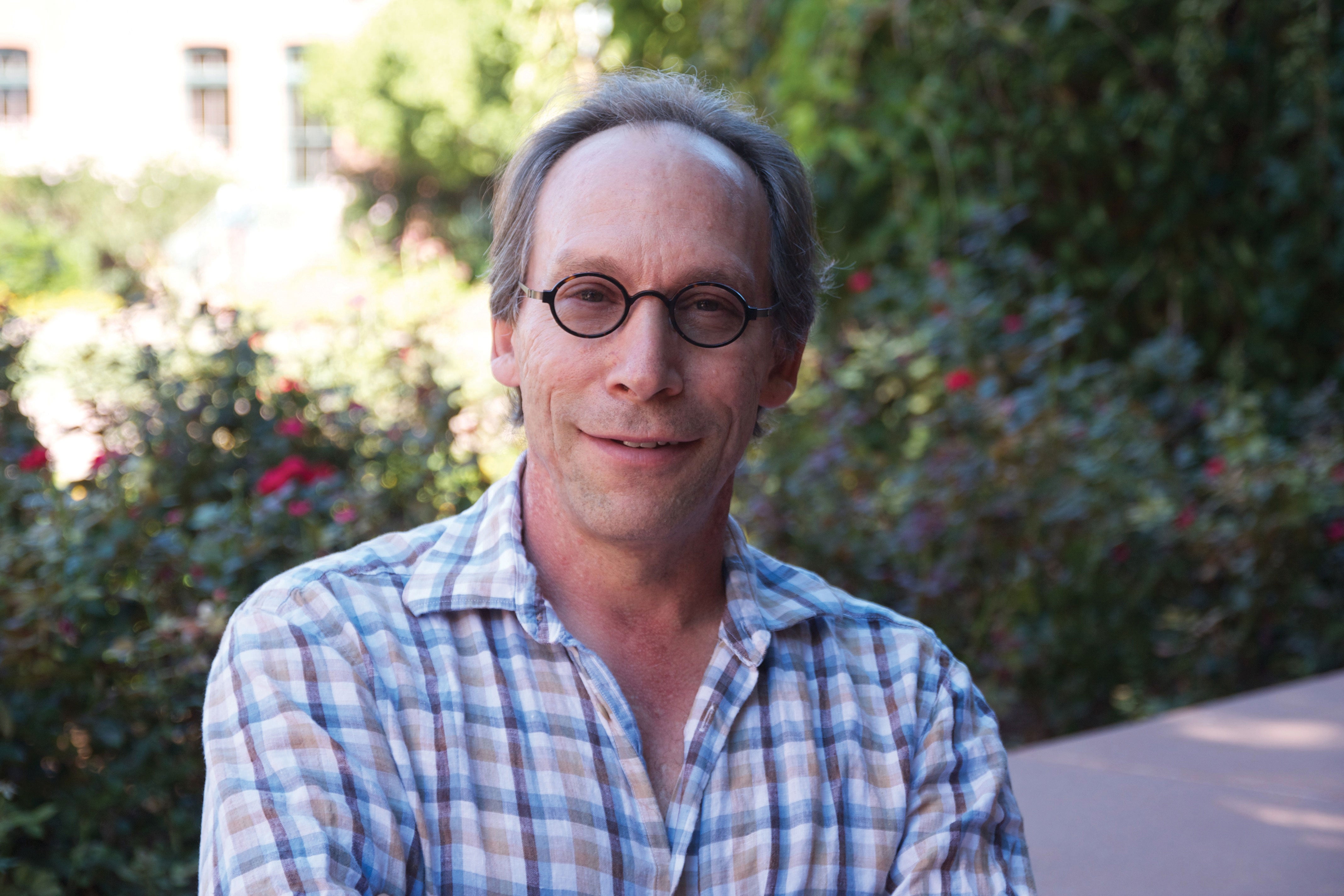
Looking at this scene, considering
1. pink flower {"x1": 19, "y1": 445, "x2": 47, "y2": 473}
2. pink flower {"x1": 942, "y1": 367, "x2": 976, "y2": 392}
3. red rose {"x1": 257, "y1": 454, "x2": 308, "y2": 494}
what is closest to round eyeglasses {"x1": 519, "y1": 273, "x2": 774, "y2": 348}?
red rose {"x1": 257, "y1": 454, "x2": 308, "y2": 494}

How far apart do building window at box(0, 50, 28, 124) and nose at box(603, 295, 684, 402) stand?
69.4 ft

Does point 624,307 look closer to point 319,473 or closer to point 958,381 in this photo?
point 319,473

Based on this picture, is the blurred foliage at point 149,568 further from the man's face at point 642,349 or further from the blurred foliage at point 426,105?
the blurred foliage at point 426,105

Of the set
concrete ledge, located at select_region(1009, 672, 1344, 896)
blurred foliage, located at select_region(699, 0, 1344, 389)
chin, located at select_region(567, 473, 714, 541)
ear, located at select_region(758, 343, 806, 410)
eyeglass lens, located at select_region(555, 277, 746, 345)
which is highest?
blurred foliage, located at select_region(699, 0, 1344, 389)

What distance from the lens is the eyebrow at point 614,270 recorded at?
1.28m

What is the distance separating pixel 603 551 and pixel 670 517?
9cm

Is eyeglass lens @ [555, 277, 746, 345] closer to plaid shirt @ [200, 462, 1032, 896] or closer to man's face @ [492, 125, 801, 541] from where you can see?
man's face @ [492, 125, 801, 541]

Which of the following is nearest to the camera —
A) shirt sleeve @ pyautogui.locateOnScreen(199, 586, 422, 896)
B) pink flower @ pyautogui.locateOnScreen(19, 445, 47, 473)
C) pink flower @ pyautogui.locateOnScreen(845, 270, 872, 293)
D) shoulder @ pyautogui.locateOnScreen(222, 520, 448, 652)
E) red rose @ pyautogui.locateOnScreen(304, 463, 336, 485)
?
shirt sleeve @ pyautogui.locateOnScreen(199, 586, 422, 896)

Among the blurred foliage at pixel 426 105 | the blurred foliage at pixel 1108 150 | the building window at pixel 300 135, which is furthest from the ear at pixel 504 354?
the building window at pixel 300 135

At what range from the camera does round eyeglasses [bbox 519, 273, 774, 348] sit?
50.6 inches

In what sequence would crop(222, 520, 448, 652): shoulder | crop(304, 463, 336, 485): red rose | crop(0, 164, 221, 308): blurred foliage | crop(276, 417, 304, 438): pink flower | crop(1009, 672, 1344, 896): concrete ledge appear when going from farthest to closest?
crop(0, 164, 221, 308): blurred foliage
crop(276, 417, 304, 438): pink flower
crop(304, 463, 336, 485): red rose
crop(1009, 672, 1344, 896): concrete ledge
crop(222, 520, 448, 652): shoulder

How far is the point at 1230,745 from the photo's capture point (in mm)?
2943

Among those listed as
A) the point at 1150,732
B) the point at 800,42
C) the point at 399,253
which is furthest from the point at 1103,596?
the point at 399,253

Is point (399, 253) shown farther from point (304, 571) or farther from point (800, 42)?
point (304, 571)
